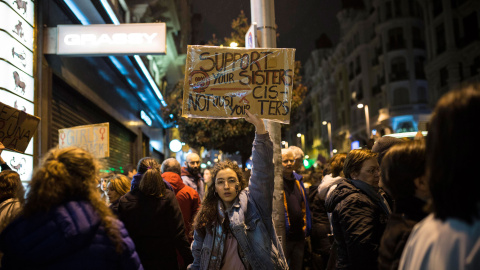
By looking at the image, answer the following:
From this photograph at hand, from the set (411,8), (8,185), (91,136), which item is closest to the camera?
(8,185)

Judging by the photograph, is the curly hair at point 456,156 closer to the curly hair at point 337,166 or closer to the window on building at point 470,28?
the curly hair at point 337,166

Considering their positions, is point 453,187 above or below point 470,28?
below

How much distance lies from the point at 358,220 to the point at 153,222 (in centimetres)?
237

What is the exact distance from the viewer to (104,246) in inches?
99.7

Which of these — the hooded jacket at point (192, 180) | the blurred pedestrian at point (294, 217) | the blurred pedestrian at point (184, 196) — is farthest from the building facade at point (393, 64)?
the blurred pedestrian at point (184, 196)

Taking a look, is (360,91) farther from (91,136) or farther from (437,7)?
(91,136)

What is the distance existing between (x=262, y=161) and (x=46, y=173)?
5.59 feet

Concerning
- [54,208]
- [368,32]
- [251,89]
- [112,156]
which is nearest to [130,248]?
[54,208]

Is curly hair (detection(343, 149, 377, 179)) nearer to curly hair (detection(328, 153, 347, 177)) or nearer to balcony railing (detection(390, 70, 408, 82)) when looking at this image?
curly hair (detection(328, 153, 347, 177))

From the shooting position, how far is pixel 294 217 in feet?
21.0

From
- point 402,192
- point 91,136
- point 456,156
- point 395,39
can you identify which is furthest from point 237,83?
point 395,39

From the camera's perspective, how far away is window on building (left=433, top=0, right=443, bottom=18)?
127ft

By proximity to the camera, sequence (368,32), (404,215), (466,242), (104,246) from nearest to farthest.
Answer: (466,242)
(404,215)
(104,246)
(368,32)

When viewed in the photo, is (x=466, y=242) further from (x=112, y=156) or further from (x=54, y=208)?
(x=112, y=156)
